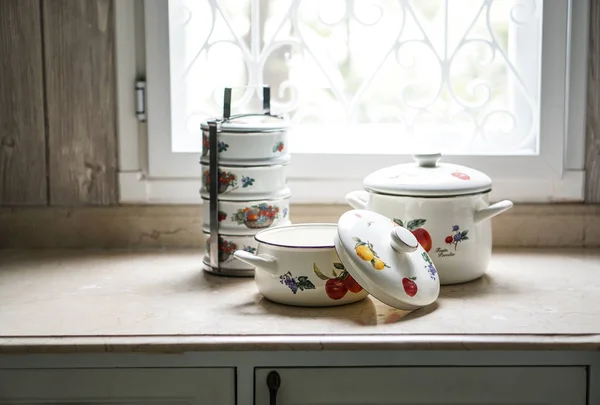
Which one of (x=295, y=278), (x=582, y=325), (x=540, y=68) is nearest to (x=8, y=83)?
(x=295, y=278)

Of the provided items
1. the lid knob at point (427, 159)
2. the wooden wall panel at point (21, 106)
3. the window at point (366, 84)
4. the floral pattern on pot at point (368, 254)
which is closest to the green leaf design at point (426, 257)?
the floral pattern on pot at point (368, 254)

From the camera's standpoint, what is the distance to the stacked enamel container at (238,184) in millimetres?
1614

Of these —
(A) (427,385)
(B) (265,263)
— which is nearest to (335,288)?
(B) (265,263)

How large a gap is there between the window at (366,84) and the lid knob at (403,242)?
483 millimetres

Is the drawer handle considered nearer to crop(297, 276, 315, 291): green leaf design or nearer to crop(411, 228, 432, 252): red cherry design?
crop(297, 276, 315, 291): green leaf design

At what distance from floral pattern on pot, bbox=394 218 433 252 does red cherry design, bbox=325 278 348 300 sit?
0.63ft

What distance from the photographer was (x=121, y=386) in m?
1.27

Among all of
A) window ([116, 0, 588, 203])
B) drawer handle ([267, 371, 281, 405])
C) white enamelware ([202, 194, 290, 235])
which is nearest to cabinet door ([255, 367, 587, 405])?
drawer handle ([267, 371, 281, 405])

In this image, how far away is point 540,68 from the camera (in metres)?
1.85

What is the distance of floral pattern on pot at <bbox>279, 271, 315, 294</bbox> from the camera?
1.40 metres

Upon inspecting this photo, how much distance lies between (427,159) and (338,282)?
0.33 meters

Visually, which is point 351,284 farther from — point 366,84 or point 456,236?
point 366,84

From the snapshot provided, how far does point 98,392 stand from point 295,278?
357 mm

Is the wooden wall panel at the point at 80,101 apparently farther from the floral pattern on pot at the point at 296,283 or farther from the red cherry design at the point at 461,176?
the red cherry design at the point at 461,176
